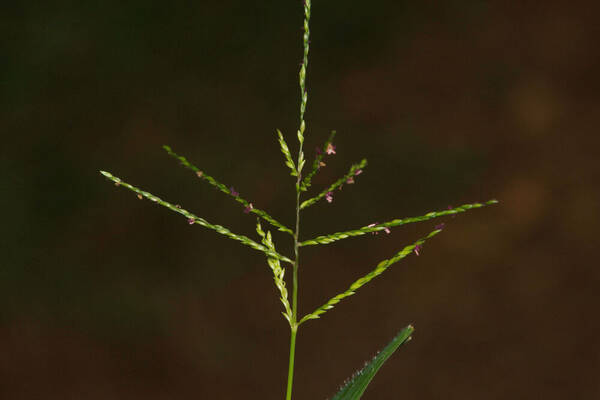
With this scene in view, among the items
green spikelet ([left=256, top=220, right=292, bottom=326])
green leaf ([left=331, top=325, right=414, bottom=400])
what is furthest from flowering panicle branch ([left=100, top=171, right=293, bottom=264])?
green leaf ([left=331, top=325, right=414, bottom=400])

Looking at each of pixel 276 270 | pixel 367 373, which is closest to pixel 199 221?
pixel 276 270

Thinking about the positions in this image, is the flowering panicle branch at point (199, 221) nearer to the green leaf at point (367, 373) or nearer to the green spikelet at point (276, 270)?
the green spikelet at point (276, 270)

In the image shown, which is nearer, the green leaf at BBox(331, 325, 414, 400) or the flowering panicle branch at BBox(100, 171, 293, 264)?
the flowering panicle branch at BBox(100, 171, 293, 264)

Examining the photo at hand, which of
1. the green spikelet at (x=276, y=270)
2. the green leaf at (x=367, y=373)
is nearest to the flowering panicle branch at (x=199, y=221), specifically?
the green spikelet at (x=276, y=270)

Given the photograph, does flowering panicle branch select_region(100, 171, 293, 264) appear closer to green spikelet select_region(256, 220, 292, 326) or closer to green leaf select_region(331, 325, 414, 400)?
green spikelet select_region(256, 220, 292, 326)

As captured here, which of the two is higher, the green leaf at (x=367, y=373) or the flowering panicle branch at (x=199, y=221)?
the flowering panicle branch at (x=199, y=221)

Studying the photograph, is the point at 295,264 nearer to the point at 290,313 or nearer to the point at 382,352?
the point at 290,313

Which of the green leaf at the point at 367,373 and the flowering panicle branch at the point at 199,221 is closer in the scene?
the flowering panicle branch at the point at 199,221

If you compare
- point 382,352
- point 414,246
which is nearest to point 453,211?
point 414,246
